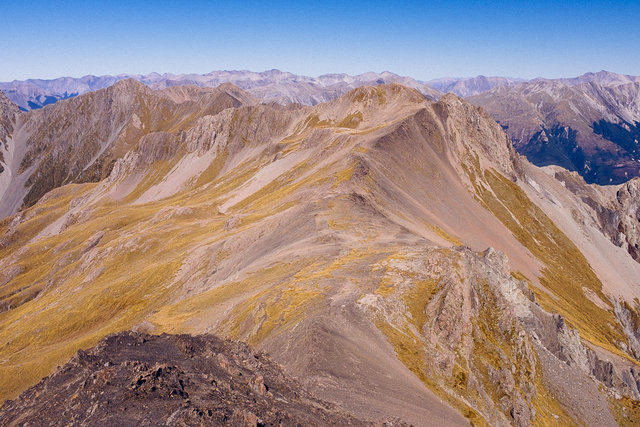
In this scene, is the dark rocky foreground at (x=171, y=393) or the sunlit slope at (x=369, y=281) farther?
the sunlit slope at (x=369, y=281)

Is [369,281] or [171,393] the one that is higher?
[171,393]

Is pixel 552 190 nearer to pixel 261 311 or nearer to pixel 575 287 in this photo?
pixel 575 287

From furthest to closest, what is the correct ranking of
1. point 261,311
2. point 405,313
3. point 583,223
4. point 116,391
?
1. point 583,223
2. point 261,311
3. point 405,313
4. point 116,391

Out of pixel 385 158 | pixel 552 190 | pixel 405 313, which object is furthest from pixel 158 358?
pixel 552 190

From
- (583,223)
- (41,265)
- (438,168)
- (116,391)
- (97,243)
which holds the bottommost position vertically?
(41,265)

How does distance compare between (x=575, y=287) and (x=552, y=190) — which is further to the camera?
(x=552, y=190)
